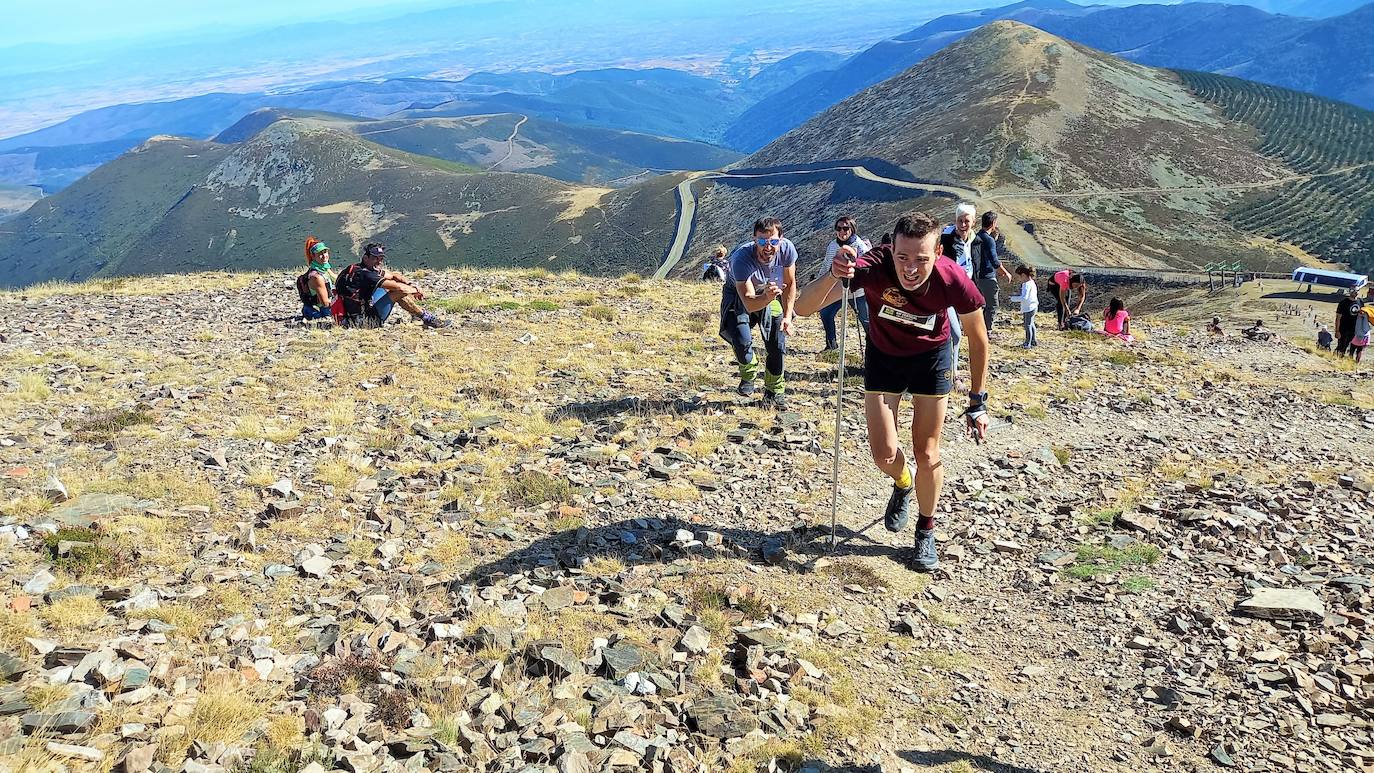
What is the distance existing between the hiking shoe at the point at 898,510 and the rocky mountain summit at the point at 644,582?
221 mm

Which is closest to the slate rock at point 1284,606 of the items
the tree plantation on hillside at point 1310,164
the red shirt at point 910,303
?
the red shirt at point 910,303

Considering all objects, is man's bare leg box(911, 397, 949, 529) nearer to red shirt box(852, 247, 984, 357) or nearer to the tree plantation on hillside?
red shirt box(852, 247, 984, 357)

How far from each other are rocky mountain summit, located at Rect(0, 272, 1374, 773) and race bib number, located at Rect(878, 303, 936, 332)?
2412 mm

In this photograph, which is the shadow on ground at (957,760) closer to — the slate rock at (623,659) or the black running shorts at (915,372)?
the slate rock at (623,659)

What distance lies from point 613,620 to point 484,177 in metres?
206

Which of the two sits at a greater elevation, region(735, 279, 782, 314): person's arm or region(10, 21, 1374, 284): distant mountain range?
region(10, 21, 1374, 284): distant mountain range

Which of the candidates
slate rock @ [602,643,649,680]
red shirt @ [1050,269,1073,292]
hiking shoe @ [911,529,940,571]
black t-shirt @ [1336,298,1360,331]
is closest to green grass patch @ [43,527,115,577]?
slate rock @ [602,643,649,680]

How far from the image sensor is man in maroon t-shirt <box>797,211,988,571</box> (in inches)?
271

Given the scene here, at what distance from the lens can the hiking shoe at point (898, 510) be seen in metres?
8.31

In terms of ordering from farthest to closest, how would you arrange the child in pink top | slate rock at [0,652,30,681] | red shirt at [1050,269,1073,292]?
red shirt at [1050,269,1073,292] → the child in pink top → slate rock at [0,652,30,681]

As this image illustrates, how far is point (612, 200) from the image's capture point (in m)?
172

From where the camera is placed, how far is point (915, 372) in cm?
726

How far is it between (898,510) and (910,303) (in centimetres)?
243

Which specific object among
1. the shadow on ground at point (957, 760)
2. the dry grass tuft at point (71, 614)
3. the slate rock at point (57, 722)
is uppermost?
the dry grass tuft at point (71, 614)
